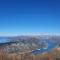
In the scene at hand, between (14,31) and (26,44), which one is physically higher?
(14,31)

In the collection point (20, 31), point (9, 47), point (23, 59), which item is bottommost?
point (23, 59)

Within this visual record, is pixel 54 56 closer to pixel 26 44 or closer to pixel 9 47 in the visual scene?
pixel 26 44

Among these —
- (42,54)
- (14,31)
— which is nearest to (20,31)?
(14,31)

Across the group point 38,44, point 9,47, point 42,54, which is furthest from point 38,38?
point 9,47

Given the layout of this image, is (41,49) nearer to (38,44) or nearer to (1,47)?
(38,44)

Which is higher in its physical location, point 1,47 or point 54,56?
point 1,47

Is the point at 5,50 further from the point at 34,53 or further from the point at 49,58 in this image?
the point at 49,58

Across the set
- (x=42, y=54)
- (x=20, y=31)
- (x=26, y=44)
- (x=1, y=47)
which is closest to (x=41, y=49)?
(x=42, y=54)
